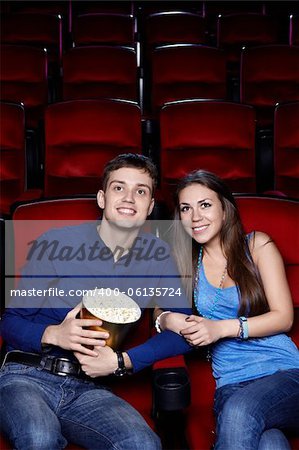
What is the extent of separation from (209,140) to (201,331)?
1.73ft

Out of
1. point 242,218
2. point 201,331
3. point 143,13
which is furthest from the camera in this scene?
point 143,13

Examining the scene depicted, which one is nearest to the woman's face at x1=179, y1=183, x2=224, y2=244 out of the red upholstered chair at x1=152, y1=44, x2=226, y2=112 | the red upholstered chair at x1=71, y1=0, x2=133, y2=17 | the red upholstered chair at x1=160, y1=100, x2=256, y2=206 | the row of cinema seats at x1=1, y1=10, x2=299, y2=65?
the red upholstered chair at x1=160, y1=100, x2=256, y2=206

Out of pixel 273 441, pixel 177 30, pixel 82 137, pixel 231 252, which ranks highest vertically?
pixel 177 30

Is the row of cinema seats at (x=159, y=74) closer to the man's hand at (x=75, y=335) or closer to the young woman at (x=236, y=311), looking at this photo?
the young woman at (x=236, y=311)

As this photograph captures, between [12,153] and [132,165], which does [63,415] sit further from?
[12,153]

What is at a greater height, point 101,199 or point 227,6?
point 227,6

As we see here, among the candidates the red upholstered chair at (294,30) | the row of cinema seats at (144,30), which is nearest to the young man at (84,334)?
the row of cinema seats at (144,30)

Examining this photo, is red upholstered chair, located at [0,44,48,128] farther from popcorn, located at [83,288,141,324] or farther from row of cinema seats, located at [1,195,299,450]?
popcorn, located at [83,288,141,324]

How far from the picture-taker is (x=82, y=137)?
1047 mm

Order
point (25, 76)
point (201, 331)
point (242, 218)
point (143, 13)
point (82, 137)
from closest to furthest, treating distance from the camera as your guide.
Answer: point (201, 331), point (242, 218), point (82, 137), point (25, 76), point (143, 13)

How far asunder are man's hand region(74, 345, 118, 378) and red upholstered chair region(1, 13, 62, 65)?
54.4 inches

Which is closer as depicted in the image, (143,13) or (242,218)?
(242,218)

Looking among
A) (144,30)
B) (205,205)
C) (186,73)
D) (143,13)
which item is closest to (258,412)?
(205,205)

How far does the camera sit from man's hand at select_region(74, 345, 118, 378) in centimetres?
58
